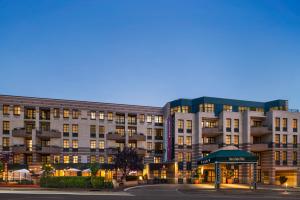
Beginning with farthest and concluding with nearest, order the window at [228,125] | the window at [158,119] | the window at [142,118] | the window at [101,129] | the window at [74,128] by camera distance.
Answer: the window at [158,119], the window at [142,118], the window at [101,129], the window at [74,128], the window at [228,125]

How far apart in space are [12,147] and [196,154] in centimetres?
3345

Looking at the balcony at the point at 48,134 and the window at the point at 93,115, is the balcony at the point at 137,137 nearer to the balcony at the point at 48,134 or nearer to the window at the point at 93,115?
the window at the point at 93,115

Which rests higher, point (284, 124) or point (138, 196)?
point (284, 124)

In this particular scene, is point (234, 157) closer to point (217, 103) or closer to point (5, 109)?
point (217, 103)

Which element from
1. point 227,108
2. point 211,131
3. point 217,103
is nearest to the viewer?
point 211,131

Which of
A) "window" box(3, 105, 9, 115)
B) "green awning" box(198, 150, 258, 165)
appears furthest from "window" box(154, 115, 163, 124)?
"green awning" box(198, 150, 258, 165)

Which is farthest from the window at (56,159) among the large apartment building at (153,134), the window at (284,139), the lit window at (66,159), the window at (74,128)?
the window at (284,139)

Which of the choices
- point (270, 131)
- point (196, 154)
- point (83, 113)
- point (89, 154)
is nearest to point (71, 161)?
point (89, 154)

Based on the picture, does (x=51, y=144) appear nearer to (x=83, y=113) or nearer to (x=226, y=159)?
(x=83, y=113)

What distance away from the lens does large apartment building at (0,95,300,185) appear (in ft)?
263

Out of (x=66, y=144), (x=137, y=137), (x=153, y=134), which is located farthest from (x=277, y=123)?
(x=66, y=144)

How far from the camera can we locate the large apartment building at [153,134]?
263 feet

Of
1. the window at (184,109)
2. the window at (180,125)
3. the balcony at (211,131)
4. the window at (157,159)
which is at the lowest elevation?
the window at (157,159)

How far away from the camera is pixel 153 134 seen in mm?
90375
